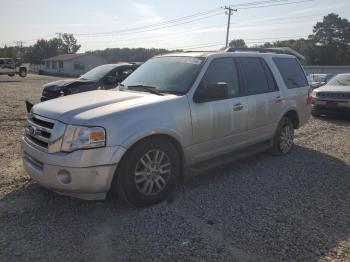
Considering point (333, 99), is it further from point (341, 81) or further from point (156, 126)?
point (156, 126)

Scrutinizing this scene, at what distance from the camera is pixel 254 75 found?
6.23 metres

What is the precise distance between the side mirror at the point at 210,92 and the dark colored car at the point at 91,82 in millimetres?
5431

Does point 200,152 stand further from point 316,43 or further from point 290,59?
point 316,43

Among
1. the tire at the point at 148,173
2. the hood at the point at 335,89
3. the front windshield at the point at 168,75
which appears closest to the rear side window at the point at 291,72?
the front windshield at the point at 168,75

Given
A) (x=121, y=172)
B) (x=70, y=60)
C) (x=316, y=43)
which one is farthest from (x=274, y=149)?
(x=316, y=43)

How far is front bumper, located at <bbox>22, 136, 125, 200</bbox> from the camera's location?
13.1ft

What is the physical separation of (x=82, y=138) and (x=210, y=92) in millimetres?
1867

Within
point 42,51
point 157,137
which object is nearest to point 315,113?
point 157,137

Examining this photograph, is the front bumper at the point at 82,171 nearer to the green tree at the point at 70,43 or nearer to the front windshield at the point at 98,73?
the front windshield at the point at 98,73

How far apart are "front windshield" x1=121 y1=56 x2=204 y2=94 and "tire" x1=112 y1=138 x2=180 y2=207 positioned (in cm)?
88

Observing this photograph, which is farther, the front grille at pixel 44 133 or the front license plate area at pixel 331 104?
the front license plate area at pixel 331 104

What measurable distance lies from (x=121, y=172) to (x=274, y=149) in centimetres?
370

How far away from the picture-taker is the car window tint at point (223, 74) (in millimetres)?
5338

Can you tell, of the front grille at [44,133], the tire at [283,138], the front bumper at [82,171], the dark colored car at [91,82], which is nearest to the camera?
the front bumper at [82,171]
